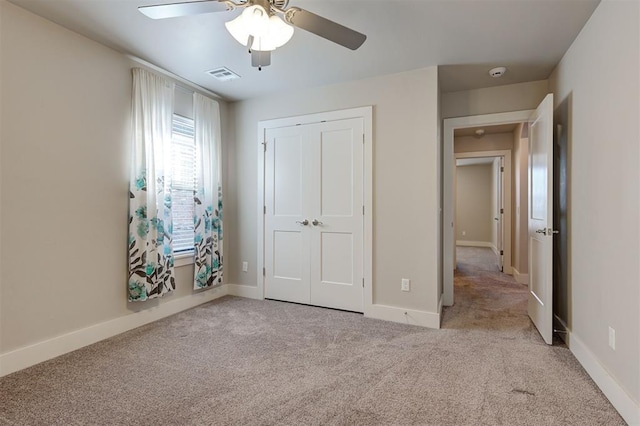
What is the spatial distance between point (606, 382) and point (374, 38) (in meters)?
2.78

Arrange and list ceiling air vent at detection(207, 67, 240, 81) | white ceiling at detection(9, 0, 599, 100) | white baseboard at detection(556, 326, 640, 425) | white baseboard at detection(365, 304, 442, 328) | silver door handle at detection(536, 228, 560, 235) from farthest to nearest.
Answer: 1. ceiling air vent at detection(207, 67, 240, 81)
2. white baseboard at detection(365, 304, 442, 328)
3. silver door handle at detection(536, 228, 560, 235)
4. white ceiling at detection(9, 0, 599, 100)
5. white baseboard at detection(556, 326, 640, 425)

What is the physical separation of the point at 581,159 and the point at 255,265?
11.1 feet

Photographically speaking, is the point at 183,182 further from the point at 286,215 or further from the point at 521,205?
the point at 521,205

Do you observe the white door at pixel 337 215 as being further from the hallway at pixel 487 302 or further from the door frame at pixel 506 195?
the door frame at pixel 506 195

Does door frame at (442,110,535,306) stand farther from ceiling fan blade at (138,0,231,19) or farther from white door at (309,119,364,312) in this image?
ceiling fan blade at (138,0,231,19)

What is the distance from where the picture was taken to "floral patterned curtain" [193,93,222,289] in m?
3.63

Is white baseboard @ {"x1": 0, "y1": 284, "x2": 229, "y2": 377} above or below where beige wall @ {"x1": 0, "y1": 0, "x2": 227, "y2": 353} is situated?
below

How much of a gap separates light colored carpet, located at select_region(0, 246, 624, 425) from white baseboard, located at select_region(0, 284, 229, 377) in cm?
8

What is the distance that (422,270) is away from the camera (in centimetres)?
314

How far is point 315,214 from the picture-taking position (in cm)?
368

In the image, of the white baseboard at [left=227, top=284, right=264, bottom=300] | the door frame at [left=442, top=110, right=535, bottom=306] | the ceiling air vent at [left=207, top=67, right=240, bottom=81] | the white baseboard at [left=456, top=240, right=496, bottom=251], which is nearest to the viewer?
the ceiling air vent at [left=207, top=67, right=240, bottom=81]

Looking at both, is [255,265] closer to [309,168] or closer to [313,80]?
[309,168]

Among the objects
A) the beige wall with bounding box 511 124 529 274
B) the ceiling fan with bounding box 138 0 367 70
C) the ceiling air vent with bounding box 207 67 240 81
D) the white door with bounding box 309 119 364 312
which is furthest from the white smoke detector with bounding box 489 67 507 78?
the ceiling air vent with bounding box 207 67 240 81

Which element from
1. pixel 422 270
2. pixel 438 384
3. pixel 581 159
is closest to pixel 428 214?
pixel 422 270
